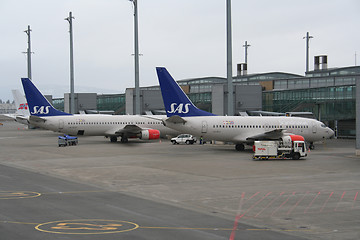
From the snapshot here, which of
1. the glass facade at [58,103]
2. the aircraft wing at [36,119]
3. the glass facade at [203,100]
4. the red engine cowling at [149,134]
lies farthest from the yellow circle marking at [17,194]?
the glass facade at [58,103]

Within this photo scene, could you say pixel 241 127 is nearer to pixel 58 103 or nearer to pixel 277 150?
pixel 277 150

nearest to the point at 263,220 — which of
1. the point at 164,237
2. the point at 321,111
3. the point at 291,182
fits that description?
the point at 164,237

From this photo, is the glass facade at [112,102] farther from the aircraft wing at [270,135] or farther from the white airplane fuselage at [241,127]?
the aircraft wing at [270,135]

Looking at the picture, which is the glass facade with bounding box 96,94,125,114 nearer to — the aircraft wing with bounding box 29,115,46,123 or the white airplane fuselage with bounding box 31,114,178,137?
the white airplane fuselage with bounding box 31,114,178,137

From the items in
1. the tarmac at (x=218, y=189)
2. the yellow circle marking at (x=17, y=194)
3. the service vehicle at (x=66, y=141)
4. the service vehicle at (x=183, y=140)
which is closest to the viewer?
the tarmac at (x=218, y=189)

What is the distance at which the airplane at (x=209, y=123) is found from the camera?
4703 centimetres

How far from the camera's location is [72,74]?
275 feet

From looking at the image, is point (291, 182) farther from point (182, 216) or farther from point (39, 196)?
point (39, 196)

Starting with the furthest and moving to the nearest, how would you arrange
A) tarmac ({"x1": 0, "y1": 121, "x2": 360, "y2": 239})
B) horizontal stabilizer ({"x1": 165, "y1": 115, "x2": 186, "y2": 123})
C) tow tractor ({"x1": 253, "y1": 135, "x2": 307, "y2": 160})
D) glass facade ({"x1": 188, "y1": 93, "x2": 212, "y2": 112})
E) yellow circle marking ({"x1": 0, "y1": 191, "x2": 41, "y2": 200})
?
glass facade ({"x1": 188, "y1": 93, "x2": 212, "y2": 112}) → horizontal stabilizer ({"x1": 165, "y1": 115, "x2": 186, "y2": 123}) → tow tractor ({"x1": 253, "y1": 135, "x2": 307, "y2": 160}) → yellow circle marking ({"x1": 0, "y1": 191, "x2": 41, "y2": 200}) → tarmac ({"x1": 0, "y1": 121, "x2": 360, "y2": 239})

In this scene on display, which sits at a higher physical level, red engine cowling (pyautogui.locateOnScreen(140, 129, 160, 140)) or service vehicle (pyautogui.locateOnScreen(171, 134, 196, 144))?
red engine cowling (pyautogui.locateOnScreen(140, 129, 160, 140))

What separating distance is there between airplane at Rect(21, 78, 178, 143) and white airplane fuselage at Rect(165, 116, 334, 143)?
9526 millimetres

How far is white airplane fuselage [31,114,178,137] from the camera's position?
58.8 m

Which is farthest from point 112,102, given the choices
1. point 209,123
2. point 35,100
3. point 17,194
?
point 17,194

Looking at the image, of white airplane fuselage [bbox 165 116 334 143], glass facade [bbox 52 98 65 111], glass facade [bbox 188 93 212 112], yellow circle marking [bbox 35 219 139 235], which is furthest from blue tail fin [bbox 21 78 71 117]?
glass facade [bbox 52 98 65 111]
